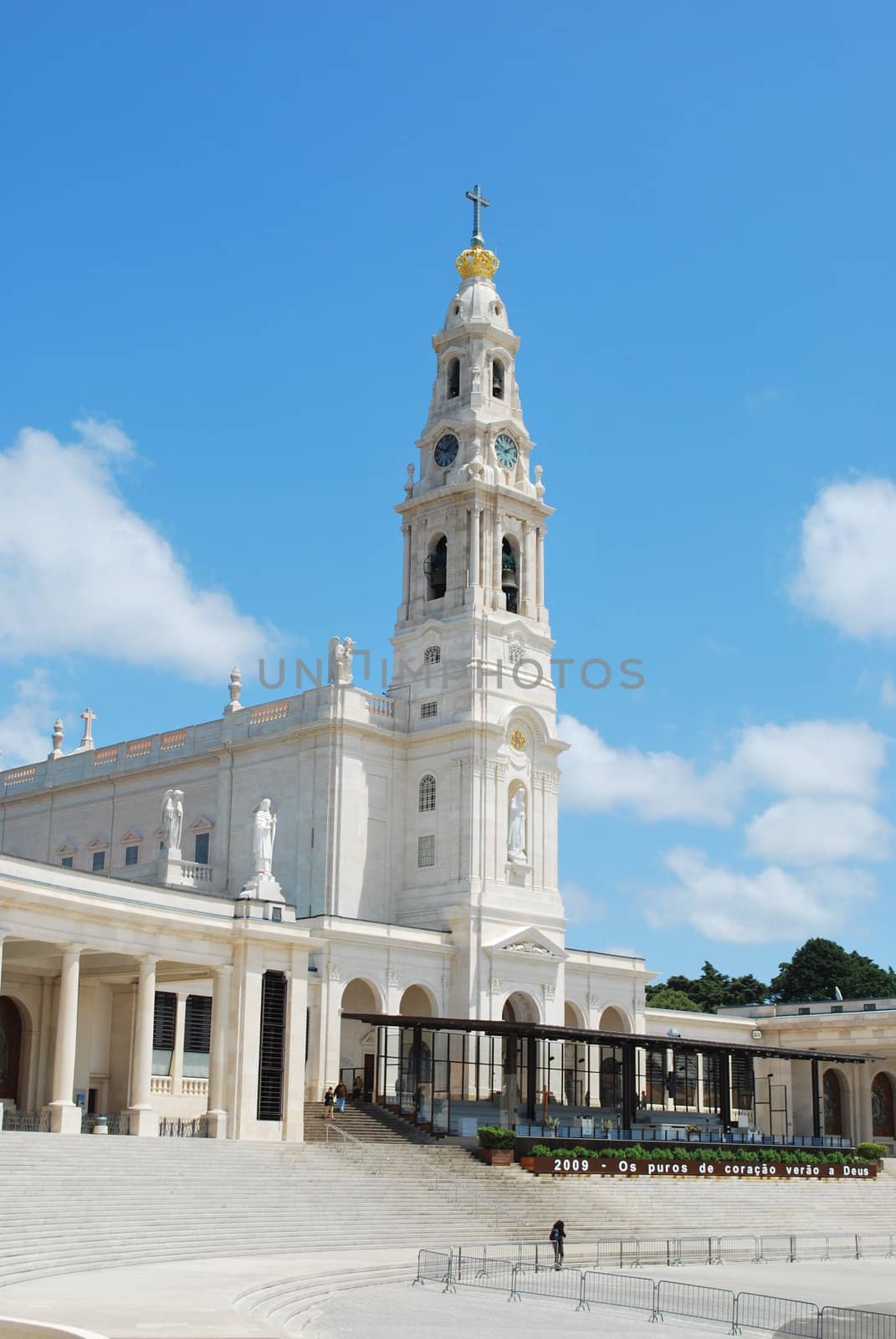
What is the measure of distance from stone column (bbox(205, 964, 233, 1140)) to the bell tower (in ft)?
54.1

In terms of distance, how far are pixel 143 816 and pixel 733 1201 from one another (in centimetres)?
3266

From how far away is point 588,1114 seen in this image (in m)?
63.1

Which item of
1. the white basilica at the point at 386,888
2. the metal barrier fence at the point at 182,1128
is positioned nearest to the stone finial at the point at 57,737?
the white basilica at the point at 386,888

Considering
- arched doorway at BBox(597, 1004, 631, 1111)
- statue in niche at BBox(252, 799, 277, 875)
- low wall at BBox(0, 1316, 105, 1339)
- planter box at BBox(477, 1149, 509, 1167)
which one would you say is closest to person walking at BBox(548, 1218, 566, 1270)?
planter box at BBox(477, 1149, 509, 1167)

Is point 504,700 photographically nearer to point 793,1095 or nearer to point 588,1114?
point 588,1114

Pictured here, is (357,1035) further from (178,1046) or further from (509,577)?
(509,577)

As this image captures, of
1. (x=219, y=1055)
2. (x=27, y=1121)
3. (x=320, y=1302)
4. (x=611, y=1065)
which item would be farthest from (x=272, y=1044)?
(x=611, y=1065)

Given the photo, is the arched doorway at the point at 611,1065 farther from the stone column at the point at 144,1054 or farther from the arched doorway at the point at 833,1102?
the stone column at the point at 144,1054

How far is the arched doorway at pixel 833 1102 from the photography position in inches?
3381

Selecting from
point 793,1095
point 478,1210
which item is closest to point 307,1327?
point 478,1210

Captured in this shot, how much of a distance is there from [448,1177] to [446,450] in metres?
37.0

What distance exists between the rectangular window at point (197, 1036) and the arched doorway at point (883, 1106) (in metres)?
42.0

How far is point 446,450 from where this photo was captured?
77.0 meters

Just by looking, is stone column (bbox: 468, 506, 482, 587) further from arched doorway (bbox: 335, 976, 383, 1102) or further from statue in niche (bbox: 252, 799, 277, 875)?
arched doorway (bbox: 335, 976, 383, 1102)
